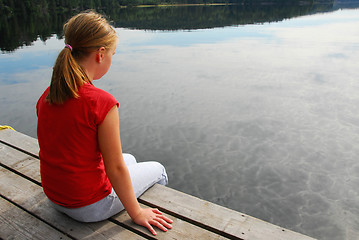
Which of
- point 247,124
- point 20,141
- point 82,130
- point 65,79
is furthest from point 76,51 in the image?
point 247,124

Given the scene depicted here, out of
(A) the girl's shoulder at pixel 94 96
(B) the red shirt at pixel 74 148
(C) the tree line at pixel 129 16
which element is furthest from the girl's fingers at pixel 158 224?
(C) the tree line at pixel 129 16

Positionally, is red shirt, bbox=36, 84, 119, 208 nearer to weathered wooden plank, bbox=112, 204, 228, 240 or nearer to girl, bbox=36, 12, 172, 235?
girl, bbox=36, 12, 172, 235

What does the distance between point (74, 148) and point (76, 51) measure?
61cm

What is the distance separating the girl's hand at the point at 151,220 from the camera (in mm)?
A: 2095

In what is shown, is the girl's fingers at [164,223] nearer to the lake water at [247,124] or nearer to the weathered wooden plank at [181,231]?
the weathered wooden plank at [181,231]

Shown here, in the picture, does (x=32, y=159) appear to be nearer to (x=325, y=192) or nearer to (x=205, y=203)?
(x=205, y=203)

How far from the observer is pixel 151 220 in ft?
6.96

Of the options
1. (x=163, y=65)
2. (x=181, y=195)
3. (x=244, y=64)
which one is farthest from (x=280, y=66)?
(x=181, y=195)

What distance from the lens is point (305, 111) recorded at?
6.96 metres

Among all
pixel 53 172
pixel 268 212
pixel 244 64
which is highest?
pixel 53 172

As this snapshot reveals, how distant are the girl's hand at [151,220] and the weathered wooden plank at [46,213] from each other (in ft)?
0.32

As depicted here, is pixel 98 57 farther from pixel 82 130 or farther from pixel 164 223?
pixel 164 223

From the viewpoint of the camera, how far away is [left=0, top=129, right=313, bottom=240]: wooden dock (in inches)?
81.1

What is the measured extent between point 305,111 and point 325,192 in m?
3.10
